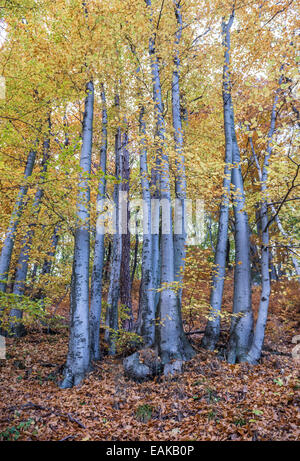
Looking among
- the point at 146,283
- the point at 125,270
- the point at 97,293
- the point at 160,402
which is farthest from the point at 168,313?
the point at 125,270

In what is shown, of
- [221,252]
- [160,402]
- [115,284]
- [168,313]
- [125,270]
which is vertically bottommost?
[160,402]

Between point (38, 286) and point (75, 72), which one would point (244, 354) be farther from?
point (75, 72)

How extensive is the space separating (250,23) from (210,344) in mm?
9699

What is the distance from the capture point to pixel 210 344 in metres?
6.99

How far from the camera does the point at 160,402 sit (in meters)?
4.66

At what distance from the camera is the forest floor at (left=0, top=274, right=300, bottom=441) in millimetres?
3617

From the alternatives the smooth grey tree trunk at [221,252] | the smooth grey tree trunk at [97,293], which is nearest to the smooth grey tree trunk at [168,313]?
the smooth grey tree trunk at [221,252]

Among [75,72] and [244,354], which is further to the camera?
[75,72]

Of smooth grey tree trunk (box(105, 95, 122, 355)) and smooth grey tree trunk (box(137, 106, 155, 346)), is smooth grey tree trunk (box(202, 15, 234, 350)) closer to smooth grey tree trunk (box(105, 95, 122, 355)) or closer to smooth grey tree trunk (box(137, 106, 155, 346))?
smooth grey tree trunk (box(137, 106, 155, 346))

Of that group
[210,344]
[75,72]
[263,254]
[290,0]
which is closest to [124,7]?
[75,72]

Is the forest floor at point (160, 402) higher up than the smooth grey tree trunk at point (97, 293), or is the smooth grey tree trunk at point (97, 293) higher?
the smooth grey tree trunk at point (97, 293)

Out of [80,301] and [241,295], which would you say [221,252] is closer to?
[241,295]

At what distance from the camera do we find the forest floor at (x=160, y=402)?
3.62m

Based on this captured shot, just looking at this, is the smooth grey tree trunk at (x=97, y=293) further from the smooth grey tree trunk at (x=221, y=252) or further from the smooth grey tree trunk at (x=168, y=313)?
the smooth grey tree trunk at (x=221, y=252)
